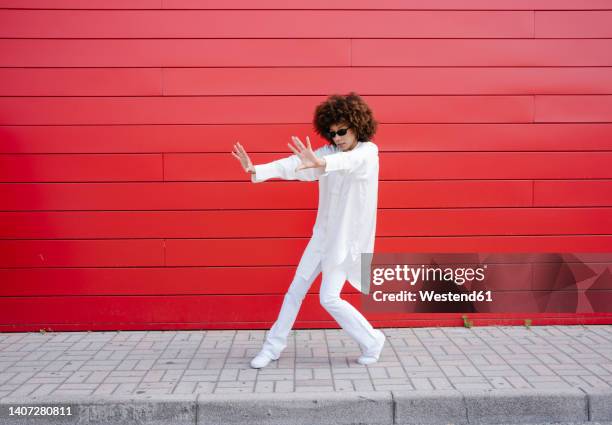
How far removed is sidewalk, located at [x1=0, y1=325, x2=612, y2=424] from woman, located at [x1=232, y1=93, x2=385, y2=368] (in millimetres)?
319

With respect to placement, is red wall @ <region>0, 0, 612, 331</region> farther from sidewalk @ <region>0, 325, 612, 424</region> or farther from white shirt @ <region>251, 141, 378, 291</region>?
white shirt @ <region>251, 141, 378, 291</region>

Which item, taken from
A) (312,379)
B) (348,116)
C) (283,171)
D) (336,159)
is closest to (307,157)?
→ (336,159)

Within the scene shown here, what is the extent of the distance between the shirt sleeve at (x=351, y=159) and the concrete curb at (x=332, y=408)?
1415 mm

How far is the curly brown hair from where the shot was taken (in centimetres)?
412

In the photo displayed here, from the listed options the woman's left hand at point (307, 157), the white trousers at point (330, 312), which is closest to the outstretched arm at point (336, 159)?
the woman's left hand at point (307, 157)

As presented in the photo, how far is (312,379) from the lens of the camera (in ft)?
13.4

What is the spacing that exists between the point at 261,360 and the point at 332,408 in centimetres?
83

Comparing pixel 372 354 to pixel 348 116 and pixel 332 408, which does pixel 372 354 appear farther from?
pixel 348 116

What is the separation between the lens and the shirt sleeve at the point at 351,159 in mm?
3842

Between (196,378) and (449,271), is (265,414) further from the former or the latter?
(449,271)

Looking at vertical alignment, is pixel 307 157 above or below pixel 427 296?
above

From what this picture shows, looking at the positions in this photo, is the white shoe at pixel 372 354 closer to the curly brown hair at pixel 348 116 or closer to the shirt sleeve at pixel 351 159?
the shirt sleeve at pixel 351 159

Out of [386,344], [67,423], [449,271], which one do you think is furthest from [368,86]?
[67,423]

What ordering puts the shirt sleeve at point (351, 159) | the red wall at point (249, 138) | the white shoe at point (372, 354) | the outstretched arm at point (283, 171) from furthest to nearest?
→ the red wall at point (249, 138) → the white shoe at point (372, 354) → the outstretched arm at point (283, 171) → the shirt sleeve at point (351, 159)
